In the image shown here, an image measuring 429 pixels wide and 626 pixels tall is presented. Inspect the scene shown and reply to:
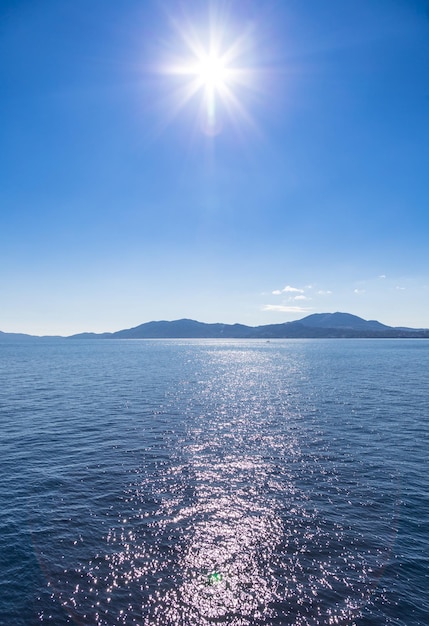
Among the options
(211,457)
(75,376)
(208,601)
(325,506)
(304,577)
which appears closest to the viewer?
(208,601)

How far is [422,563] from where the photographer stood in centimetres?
2280

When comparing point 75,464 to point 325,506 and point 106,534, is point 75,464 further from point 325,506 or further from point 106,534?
point 325,506

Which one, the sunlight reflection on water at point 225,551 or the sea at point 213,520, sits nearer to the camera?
the sunlight reflection on water at point 225,551

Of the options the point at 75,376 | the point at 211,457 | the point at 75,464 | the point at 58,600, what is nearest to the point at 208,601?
the point at 58,600

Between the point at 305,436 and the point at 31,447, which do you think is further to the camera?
the point at 305,436

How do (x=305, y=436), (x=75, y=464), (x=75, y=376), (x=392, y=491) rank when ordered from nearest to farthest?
(x=392, y=491), (x=75, y=464), (x=305, y=436), (x=75, y=376)

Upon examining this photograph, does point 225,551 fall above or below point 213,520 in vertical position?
below

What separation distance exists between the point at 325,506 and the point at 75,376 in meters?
96.7

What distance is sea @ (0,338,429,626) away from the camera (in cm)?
1953

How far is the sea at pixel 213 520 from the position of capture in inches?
769

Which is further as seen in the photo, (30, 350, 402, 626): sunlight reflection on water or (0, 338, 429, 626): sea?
(0, 338, 429, 626): sea

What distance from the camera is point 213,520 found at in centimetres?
2711

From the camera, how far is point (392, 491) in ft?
105

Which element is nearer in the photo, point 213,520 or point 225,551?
point 225,551
